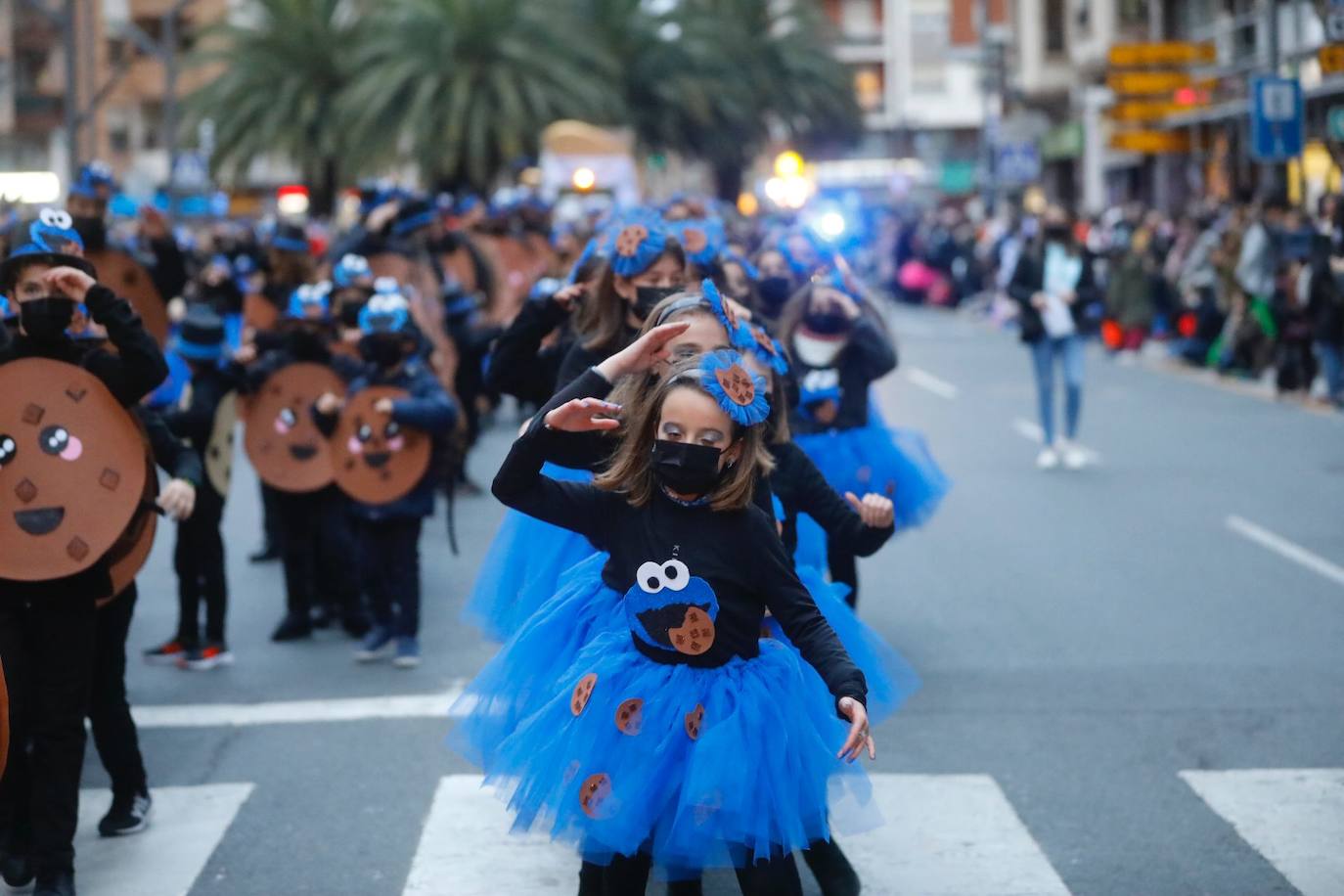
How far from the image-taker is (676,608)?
480cm

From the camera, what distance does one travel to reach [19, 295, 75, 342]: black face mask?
5.91 metres

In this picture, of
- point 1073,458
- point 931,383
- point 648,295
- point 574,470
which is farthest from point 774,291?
point 931,383

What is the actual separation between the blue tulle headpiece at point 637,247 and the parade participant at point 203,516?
325 cm

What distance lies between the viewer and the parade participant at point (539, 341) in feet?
23.1

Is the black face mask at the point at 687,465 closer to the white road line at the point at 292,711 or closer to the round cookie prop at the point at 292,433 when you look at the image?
the white road line at the point at 292,711

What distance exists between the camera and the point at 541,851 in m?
6.26

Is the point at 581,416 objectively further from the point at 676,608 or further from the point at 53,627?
the point at 53,627

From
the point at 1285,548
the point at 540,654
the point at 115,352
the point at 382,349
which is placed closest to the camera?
the point at 540,654

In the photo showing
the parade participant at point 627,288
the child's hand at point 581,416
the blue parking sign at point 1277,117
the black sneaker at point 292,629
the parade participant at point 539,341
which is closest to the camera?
the child's hand at point 581,416

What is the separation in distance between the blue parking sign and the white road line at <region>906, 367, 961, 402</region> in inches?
160

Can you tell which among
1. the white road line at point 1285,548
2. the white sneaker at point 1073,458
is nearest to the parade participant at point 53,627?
the white road line at point 1285,548

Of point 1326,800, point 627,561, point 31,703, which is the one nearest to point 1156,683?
point 1326,800

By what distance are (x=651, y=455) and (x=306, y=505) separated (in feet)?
18.1

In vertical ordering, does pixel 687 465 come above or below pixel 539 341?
below
